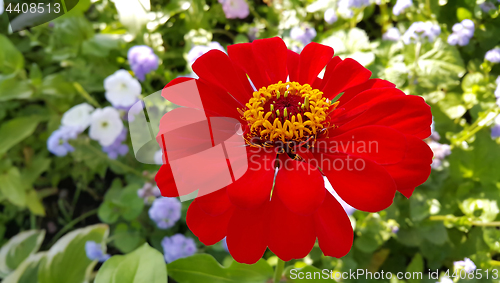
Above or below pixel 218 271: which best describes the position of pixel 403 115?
above

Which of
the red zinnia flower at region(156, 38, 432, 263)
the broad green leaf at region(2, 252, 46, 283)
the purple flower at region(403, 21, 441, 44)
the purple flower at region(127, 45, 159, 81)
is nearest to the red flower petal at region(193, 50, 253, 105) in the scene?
the red zinnia flower at region(156, 38, 432, 263)

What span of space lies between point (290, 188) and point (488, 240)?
0.74 m

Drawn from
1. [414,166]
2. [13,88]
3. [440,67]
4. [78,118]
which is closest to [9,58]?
[13,88]

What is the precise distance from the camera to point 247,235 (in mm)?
509

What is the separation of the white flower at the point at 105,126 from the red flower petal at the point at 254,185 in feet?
2.59

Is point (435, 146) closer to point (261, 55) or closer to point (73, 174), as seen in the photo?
point (261, 55)

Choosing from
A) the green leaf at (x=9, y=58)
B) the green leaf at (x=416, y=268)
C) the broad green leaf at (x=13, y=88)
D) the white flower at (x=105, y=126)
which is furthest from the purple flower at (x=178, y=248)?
the green leaf at (x=9, y=58)

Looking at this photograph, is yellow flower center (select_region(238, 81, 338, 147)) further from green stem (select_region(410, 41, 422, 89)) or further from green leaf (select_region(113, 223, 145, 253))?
green leaf (select_region(113, 223, 145, 253))

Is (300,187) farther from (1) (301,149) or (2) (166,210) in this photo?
(2) (166,210)

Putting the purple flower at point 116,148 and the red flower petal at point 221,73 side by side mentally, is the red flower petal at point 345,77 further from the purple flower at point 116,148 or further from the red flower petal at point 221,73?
the purple flower at point 116,148

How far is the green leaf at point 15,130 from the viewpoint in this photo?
4.46 ft

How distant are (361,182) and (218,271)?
0.44 m

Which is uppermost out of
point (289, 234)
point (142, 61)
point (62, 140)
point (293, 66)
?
point (293, 66)

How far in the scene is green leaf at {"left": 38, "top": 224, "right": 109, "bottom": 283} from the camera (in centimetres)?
110
